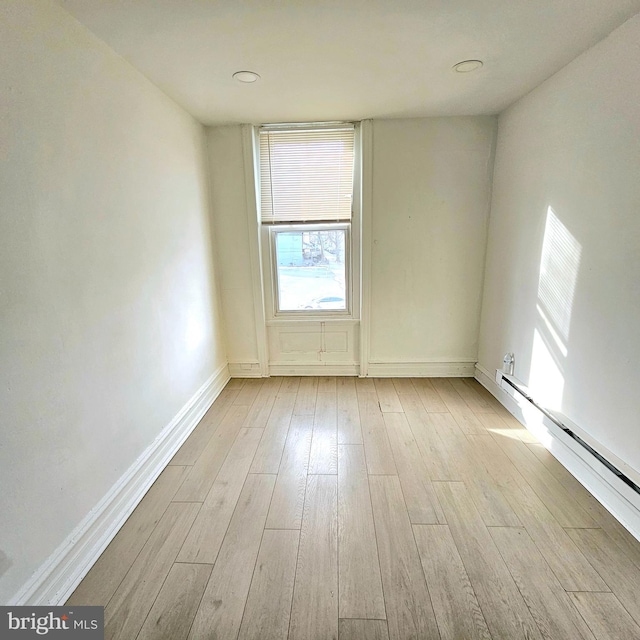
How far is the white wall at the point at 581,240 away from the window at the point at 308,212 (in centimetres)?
134

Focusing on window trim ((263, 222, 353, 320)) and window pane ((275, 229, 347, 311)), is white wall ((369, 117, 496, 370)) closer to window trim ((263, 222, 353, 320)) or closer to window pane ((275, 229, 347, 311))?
window trim ((263, 222, 353, 320))

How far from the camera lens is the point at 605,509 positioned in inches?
68.7

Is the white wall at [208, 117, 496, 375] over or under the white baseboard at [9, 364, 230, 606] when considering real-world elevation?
over

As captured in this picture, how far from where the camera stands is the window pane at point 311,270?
3.29 m

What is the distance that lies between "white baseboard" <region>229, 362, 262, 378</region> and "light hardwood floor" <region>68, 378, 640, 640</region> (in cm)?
105

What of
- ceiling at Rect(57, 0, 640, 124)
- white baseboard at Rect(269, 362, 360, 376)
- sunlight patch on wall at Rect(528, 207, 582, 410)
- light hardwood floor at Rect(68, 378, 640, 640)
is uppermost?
ceiling at Rect(57, 0, 640, 124)

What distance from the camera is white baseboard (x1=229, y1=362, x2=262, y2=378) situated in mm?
3520

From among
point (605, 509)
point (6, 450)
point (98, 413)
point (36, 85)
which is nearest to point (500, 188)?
point (605, 509)

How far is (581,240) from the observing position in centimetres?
195

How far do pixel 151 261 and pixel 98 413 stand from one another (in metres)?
0.93

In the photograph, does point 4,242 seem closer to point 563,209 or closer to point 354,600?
point 354,600
